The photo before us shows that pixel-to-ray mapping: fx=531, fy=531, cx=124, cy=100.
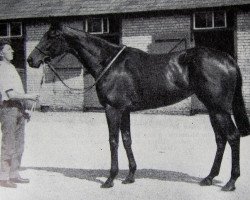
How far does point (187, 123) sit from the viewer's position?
51.3 ft

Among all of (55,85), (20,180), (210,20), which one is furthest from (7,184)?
(55,85)

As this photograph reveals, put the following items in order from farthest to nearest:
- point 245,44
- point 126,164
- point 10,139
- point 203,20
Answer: point 203,20 < point 245,44 < point 126,164 < point 10,139

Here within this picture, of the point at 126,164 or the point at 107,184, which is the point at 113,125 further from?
the point at 126,164

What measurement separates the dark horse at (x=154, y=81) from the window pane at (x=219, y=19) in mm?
10342

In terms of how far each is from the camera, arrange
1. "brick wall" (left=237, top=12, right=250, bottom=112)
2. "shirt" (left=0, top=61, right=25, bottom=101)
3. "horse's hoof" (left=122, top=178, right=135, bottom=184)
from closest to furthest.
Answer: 1. "shirt" (left=0, top=61, right=25, bottom=101)
2. "horse's hoof" (left=122, top=178, right=135, bottom=184)
3. "brick wall" (left=237, top=12, right=250, bottom=112)

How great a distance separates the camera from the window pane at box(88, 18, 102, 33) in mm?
20062

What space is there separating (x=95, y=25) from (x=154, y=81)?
41.4ft

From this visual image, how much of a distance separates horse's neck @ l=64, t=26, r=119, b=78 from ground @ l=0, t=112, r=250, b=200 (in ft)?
5.78

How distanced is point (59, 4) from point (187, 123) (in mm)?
8495

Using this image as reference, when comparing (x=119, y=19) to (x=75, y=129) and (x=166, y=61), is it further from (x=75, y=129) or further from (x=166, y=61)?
(x=166, y=61)

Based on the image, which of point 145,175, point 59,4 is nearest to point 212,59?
point 145,175

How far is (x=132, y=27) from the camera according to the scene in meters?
19.3

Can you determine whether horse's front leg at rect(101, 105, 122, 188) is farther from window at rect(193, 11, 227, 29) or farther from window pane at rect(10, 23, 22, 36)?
window pane at rect(10, 23, 22, 36)

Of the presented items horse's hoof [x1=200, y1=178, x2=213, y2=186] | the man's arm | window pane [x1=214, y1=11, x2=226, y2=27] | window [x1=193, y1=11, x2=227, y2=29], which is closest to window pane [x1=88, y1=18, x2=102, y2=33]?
window [x1=193, y1=11, x2=227, y2=29]
